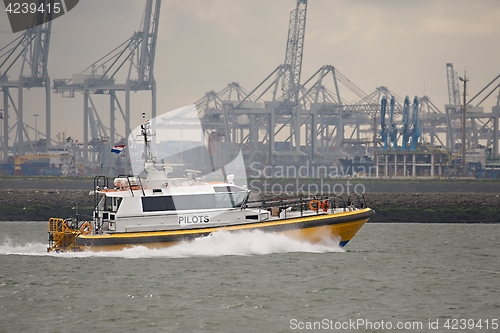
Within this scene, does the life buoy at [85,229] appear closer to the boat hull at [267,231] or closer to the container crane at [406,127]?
the boat hull at [267,231]

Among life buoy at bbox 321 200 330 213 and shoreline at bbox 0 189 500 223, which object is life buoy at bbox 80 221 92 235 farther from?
shoreline at bbox 0 189 500 223

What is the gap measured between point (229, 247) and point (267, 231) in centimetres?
125

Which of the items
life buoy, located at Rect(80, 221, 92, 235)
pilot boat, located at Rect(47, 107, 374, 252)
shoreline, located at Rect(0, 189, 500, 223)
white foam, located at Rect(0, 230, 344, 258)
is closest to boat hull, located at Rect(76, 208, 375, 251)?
pilot boat, located at Rect(47, 107, 374, 252)

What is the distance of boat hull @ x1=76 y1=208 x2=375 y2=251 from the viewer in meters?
25.0

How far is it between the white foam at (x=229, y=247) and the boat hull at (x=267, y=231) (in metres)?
0.15

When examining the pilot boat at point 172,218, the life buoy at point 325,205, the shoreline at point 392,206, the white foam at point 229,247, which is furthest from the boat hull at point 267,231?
the shoreline at point 392,206

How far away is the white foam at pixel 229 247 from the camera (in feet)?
82.7

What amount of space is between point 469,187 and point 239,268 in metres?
53.1

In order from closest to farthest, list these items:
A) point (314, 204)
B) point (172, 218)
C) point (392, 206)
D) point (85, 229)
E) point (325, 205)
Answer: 1. point (172, 218)
2. point (85, 229)
3. point (325, 205)
4. point (314, 204)
5. point (392, 206)

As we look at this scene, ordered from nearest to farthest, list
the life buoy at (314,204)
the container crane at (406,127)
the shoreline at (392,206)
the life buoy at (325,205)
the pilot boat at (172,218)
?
the pilot boat at (172,218) < the life buoy at (325,205) < the life buoy at (314,204) < the shoreline at (392,206) < the container crane at (406,127)

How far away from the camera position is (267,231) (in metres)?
25.6

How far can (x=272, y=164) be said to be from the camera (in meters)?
131

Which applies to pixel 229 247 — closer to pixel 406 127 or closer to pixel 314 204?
pixel 314 204

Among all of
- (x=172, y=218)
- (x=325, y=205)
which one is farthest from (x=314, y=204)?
(x=172, y=218)
